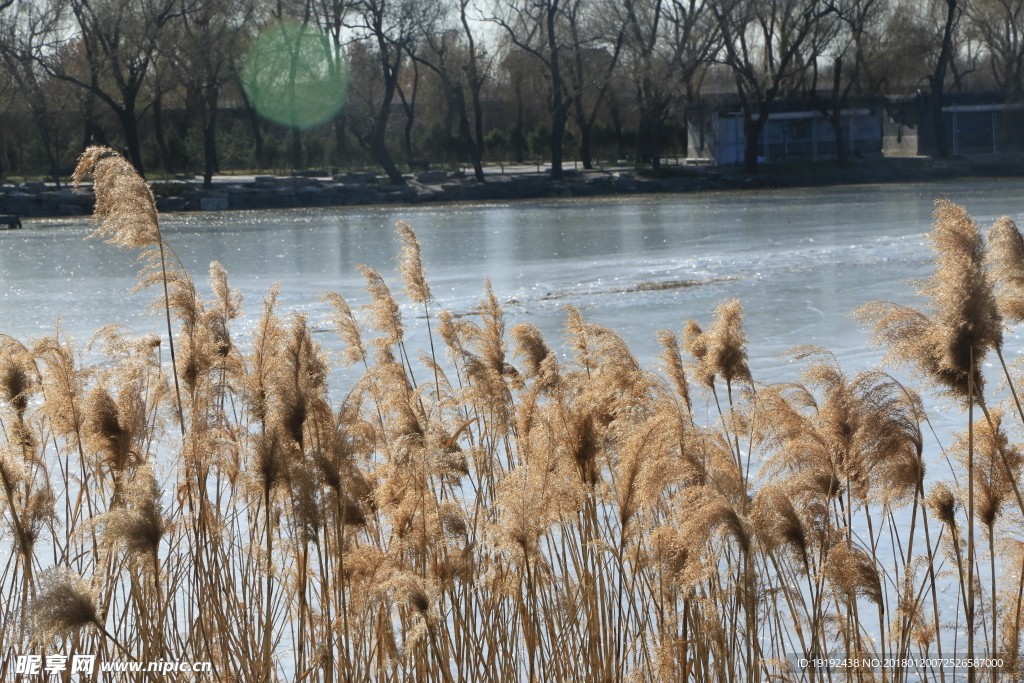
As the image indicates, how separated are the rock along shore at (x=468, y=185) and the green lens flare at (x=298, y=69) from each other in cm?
311

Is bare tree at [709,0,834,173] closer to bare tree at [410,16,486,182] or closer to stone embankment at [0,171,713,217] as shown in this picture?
stone embankment at [0,171,713,217]

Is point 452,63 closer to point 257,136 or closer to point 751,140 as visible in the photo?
point 257,136

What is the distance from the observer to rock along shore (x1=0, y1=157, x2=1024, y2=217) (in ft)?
116

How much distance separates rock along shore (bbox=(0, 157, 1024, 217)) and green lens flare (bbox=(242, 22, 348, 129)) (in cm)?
311

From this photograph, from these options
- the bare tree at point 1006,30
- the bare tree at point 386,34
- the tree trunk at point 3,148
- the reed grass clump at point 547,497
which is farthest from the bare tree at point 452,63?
the reed grass clump at point 547,497

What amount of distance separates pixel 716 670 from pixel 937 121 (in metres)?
45.1

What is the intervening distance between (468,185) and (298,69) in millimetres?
8869

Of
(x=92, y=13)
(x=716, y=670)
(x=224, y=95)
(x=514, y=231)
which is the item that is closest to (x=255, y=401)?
(x=716, y=670)

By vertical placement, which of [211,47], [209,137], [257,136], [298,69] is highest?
[211,47]

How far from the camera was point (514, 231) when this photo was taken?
2261 cm

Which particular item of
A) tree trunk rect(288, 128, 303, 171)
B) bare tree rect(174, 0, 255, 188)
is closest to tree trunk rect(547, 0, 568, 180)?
bare tree rect(174, 0, 255, 188)

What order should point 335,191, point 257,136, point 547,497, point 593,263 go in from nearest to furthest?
1. point 547,497
2. point 593,263
3. point 335,191
4. point 257,136

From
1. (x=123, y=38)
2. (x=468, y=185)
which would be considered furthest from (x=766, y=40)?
(x=123, y=38)

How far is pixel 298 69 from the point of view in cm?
4206
